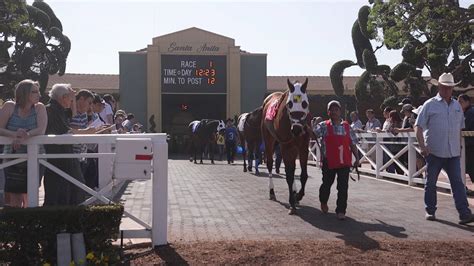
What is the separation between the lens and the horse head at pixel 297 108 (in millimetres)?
7957

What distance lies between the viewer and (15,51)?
3409 centimetres

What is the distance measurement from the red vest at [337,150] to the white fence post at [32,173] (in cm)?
411

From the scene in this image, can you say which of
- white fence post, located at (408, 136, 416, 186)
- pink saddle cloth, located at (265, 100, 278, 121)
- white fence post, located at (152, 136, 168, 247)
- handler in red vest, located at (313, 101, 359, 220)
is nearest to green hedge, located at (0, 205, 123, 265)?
white fence post, located at (152, 136, 168, 247)

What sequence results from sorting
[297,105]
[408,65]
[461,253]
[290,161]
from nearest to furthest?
[461,253]
[297,105]
[290,161]
[408,65]

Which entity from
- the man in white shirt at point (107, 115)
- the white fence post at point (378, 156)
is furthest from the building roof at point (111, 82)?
the man in white shirt at point (107, 115)

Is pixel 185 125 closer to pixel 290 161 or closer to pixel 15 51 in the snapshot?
pixel 15 51

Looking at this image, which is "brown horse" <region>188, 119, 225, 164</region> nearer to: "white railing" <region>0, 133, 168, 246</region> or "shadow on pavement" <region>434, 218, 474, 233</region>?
"shadow on pavement" <region>434, 218, 474, 233</region>

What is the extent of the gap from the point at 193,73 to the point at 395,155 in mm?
22797

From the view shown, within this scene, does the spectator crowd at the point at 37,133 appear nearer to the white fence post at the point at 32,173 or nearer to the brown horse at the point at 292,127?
the white fence post at the point at 32,173

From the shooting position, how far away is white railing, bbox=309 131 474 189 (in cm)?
1224

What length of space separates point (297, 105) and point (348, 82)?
4023 centimetres

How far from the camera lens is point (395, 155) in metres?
13.2

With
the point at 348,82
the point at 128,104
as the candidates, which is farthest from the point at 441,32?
the point at 348,82

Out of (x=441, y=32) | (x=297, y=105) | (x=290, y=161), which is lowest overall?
(x=290, y=161)
